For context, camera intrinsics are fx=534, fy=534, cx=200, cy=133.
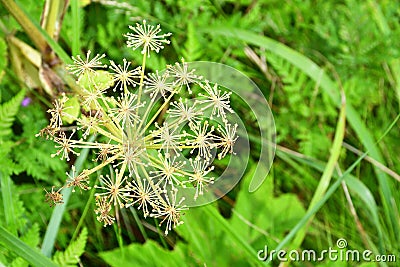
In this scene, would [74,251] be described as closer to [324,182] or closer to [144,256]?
[144,256]

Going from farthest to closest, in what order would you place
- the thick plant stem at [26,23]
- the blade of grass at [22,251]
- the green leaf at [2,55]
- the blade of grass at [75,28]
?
the green leaf at [2,55], the thick plant stem at [26,23], the blade of grass at [75,28], the blade of grass at [22,251]

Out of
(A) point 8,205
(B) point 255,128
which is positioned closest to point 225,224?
(A) point 8,205

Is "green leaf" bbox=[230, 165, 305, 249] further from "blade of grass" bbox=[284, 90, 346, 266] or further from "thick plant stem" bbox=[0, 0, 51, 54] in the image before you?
"thick plant stem" bbox=[0, 0, 51, 54]

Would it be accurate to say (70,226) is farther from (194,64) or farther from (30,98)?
(194,64)

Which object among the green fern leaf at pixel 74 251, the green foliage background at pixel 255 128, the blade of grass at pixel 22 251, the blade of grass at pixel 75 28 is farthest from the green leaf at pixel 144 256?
the blade of grass at pixel 75 28

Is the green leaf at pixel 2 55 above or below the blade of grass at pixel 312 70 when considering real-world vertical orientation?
above

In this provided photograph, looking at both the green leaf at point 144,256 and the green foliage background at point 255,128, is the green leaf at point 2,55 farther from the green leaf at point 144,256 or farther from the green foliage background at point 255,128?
the green leaf at point 144,256

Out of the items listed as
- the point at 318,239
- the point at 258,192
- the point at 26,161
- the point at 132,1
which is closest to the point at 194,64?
the point at 132,1

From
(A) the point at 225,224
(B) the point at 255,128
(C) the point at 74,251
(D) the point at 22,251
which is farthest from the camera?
(B) the point at 255,128
